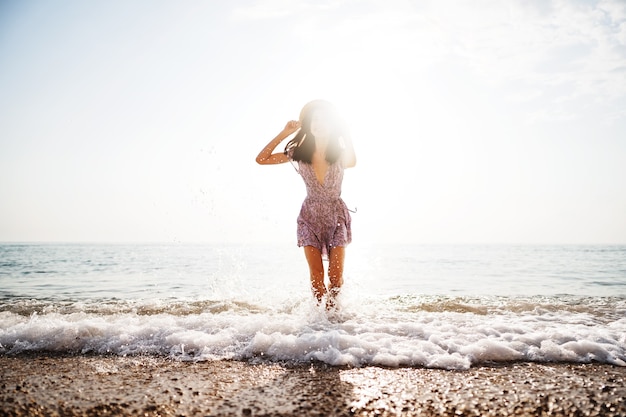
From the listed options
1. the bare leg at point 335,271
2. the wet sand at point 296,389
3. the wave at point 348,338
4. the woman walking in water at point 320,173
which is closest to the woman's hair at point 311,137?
the woman walking in water at point 320,173

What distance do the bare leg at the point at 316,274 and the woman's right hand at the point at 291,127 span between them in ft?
4.32

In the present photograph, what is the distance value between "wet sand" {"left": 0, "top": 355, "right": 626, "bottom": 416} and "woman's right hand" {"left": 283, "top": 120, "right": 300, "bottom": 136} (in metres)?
2.56

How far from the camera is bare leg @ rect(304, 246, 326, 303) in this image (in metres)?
4.63

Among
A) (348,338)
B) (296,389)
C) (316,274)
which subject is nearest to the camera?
(296,389)

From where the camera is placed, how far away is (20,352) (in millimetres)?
3506

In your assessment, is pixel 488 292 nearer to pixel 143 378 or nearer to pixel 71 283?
pixel 143 378

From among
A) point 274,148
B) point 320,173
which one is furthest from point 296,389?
point 274,148

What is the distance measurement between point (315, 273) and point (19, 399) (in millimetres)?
2858

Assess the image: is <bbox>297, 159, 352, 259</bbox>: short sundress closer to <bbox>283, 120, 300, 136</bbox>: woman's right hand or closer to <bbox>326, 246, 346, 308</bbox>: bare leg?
<bbox>326, 246, 346, 308</bbox>: bare leg

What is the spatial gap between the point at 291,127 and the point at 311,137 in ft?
0.83

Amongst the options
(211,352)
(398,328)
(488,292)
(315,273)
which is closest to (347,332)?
(398,328)

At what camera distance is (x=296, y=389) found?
253 centimetres

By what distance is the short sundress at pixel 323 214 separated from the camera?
473 centimetres

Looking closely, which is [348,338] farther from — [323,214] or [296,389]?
[323,214]
